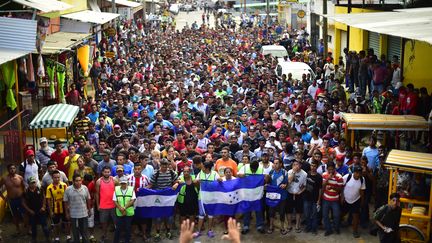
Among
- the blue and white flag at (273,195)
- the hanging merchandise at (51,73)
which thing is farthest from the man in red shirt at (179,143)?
the hanging merchandise at (51,73)

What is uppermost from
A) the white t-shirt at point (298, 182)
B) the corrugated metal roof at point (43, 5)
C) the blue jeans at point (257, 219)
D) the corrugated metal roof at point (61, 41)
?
the corrugated metal roof at point (43, 5)

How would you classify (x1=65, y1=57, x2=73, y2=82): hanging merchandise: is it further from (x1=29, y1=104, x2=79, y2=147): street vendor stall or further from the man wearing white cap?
the man wearing white cap

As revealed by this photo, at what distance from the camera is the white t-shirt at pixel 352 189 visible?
436 inches

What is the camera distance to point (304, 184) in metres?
11.3

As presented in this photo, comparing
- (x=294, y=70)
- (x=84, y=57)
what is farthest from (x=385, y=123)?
(x=84, y=57)

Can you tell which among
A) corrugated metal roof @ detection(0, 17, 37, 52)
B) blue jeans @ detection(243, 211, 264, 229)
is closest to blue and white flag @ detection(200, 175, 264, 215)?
blue jeans @ detection(243, 211, 264, 229)

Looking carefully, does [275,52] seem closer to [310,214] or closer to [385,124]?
[385,124]

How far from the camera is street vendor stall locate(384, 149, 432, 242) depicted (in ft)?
32.7

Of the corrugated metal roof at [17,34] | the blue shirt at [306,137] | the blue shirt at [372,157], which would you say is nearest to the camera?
the blue shirt at [372,157]

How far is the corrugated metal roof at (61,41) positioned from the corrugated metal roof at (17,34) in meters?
2.47

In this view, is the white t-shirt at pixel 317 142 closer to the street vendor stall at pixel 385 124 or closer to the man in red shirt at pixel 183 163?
the street vendor stall at pixel 385 124

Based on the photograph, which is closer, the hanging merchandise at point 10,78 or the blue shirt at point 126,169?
the blue shirt at point 126,169

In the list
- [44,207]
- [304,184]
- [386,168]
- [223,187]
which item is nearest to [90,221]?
[44,207]

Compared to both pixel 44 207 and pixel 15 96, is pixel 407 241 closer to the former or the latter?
pixel 44 207
